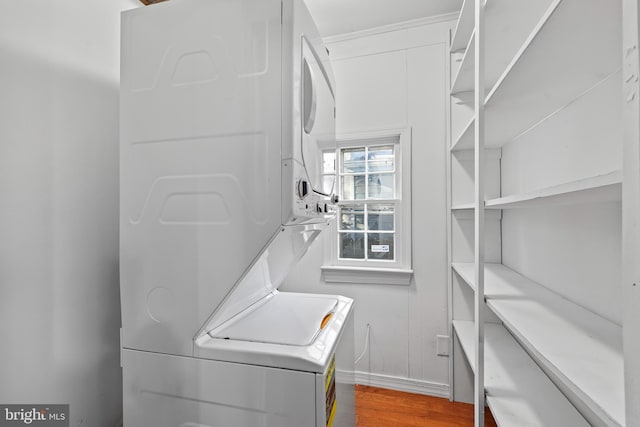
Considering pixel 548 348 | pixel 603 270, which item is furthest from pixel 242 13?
pixel 603 270

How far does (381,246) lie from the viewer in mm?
2539

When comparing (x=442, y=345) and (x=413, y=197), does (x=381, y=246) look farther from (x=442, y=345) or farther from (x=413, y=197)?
(x=442, y=345)

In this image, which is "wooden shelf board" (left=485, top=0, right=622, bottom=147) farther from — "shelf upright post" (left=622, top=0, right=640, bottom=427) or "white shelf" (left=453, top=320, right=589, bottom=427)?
"white shelf" (left=453, top=320, right=589, bottom=427)

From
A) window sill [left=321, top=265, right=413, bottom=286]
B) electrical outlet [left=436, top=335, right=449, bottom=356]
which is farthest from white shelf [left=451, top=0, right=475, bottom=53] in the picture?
electrical outlet [left=436, top=335, right=449, bottom=356]

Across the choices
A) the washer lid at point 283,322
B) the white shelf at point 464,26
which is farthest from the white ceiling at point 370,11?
the washer lid at point 283,322

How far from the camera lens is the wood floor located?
1.98 metres

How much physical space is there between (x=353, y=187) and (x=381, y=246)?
581 millimetres

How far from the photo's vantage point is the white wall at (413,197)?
7.61 ft

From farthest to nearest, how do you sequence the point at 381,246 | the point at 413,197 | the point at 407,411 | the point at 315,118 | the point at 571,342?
1. the point at 381,246
2. the point at 413,197
3. the point at 407,411
4. the point at 315,118
5. the point at 571,342

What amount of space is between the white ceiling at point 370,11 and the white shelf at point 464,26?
313 millimetres

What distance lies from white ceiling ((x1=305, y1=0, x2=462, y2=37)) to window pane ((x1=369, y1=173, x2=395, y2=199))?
1255mm

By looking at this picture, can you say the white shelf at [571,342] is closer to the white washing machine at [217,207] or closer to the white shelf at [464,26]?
the white washing machine at [217,207]

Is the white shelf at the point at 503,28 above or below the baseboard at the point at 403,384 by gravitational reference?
above

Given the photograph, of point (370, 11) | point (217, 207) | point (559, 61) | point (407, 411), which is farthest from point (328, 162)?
point (407, 411)
